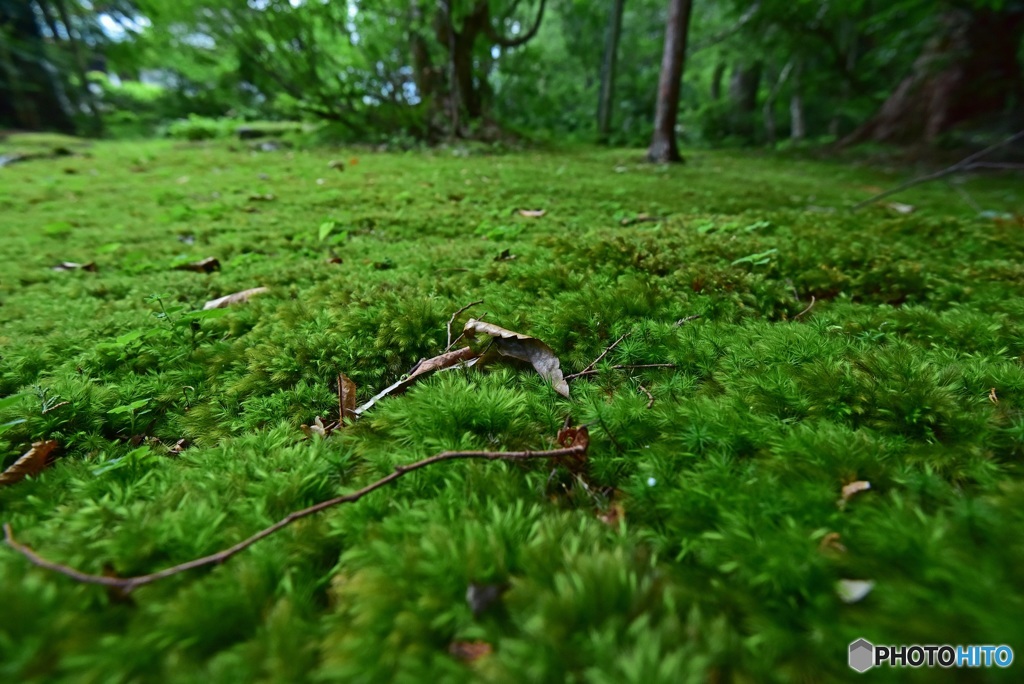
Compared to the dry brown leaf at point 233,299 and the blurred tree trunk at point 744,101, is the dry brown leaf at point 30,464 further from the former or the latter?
the blurred tree trunk at point 744,101

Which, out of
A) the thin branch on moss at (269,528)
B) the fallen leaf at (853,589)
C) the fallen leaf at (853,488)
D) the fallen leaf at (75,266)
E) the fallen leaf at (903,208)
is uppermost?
the fallen leaf at (853,488)

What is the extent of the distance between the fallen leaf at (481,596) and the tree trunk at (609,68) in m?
18.0

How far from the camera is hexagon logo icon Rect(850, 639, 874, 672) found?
32.8 inches

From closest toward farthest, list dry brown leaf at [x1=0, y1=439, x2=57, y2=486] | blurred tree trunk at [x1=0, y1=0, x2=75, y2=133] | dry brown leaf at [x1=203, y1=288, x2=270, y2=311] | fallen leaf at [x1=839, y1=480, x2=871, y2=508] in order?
fallen leaf at [x1=839, y1=480, x2=871, y2=508] < dry brown leaf at [x1=0, y1=439, x2=57, y2=486] < dry brown leaf at [x1=203, y1=288, x2=270, y2=311] < blurred tree trunk at [x1=0, y1=0, x2=75, y2=133]

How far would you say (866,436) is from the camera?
135 cm

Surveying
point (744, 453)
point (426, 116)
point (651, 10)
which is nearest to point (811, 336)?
point (744, 453)

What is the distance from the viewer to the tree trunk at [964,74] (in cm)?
978

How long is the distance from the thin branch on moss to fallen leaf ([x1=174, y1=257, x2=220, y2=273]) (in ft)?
9.17

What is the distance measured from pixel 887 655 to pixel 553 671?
63cm

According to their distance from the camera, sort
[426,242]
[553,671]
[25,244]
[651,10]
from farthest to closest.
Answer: [651,10]
[25,244]
[426,242]
[553,671]

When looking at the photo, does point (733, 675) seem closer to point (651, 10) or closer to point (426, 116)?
point (426, 116)

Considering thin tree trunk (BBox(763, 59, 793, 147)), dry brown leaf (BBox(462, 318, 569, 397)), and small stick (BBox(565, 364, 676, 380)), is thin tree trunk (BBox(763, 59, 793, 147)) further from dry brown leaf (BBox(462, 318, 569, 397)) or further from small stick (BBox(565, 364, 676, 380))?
dry brown leaf (BBox(462, 318, 569, 397))

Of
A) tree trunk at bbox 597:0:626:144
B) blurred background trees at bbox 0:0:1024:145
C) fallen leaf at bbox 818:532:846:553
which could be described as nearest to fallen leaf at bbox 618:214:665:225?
fallen leaf at bbox 818:532:846:553

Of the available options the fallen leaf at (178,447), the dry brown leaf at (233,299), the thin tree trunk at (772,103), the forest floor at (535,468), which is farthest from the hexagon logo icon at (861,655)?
the thin tree trunk at (772,103)
